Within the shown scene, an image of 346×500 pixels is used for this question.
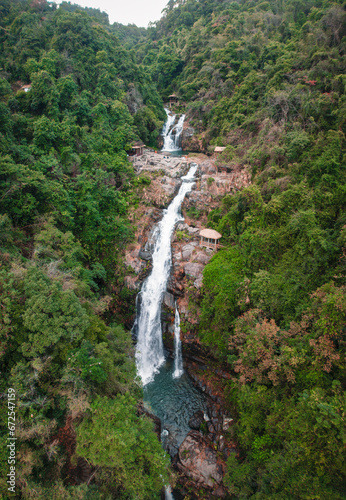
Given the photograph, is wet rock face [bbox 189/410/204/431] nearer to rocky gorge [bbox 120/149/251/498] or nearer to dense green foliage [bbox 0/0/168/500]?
rocky gorge [bbox 120/149/251/498]

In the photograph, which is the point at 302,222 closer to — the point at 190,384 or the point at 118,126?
the point at 190,384

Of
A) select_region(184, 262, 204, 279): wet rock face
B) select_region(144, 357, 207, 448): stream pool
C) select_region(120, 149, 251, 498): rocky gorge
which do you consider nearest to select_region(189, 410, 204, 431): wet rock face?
select_region(120, 149, 251, 498): rocky gorge

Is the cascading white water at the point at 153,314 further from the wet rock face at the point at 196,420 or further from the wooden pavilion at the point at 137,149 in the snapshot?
the wooden pavilion at the point at 137,149

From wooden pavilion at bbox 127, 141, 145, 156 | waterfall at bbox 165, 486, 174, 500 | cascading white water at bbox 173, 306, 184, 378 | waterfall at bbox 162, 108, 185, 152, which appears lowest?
waterfall at bbox 165, 486, 174, 500

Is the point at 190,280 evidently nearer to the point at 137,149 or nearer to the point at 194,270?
the point at 194,270

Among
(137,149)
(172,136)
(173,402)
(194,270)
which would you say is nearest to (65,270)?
(194,270)

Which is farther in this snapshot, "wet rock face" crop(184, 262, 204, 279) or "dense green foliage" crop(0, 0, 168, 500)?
"wet rock face" crop(184, 262, 204, 279)
